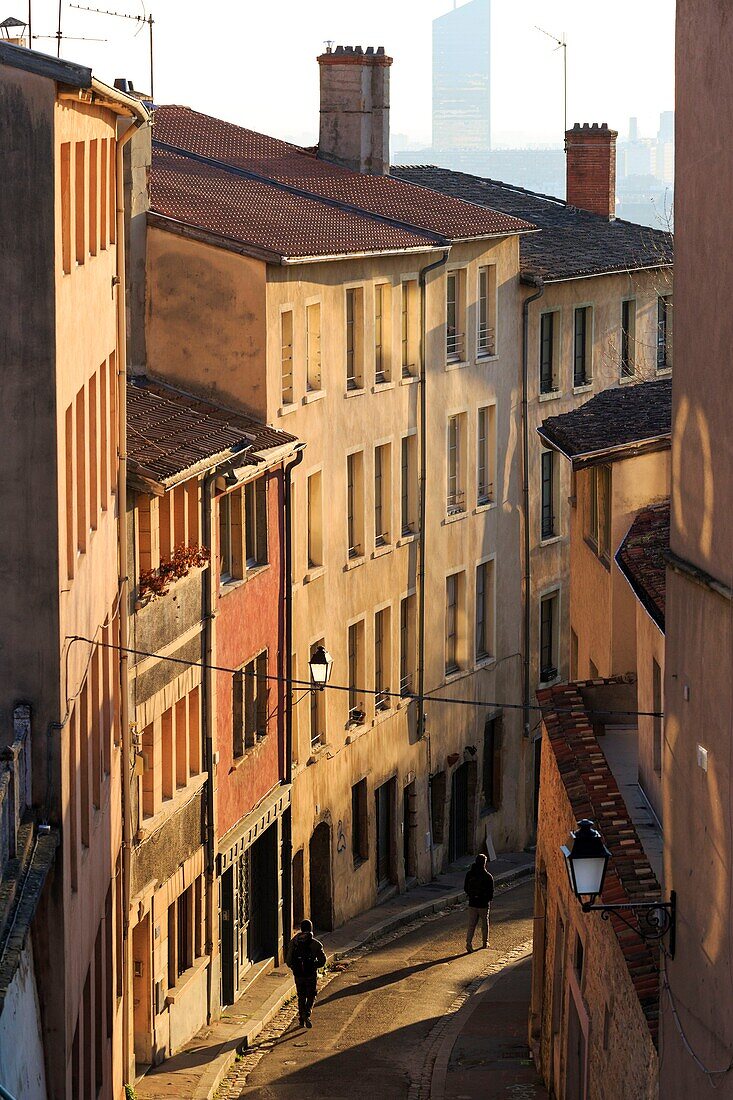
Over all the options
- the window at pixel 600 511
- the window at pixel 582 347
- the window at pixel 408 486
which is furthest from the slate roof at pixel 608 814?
the window at pixel 582 347

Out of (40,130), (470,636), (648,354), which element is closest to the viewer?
(40,130)

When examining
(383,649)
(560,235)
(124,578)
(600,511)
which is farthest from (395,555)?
(124,578)

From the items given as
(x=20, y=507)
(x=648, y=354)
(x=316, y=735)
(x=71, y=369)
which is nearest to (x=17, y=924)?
(x=20, y=507)

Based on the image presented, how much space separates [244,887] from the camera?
3416cm

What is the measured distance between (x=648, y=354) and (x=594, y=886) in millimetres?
35707

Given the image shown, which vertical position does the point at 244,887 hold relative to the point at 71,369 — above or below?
below

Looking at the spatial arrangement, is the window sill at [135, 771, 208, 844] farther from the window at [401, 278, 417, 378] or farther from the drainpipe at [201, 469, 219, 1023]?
the window at [401, 278, 417, 378]

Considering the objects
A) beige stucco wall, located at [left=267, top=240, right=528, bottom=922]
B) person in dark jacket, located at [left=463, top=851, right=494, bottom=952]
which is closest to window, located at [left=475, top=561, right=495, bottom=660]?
beige stucco wall, located at [left=267, top=240, right=528, bottom=922]

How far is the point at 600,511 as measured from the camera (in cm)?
2927

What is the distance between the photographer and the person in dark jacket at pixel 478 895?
35.5 m

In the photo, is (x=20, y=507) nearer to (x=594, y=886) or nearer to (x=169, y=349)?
(x=594, y=886)

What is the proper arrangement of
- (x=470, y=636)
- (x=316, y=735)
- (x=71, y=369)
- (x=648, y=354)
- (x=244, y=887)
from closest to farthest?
(x=71, y=369), (x=244, y=887), (x=316, y=735), (x=470, y=636), (x=648, y=354)

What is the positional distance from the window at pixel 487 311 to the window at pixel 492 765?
788 centimetres

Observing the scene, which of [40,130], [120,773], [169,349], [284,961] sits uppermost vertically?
[40,130]
